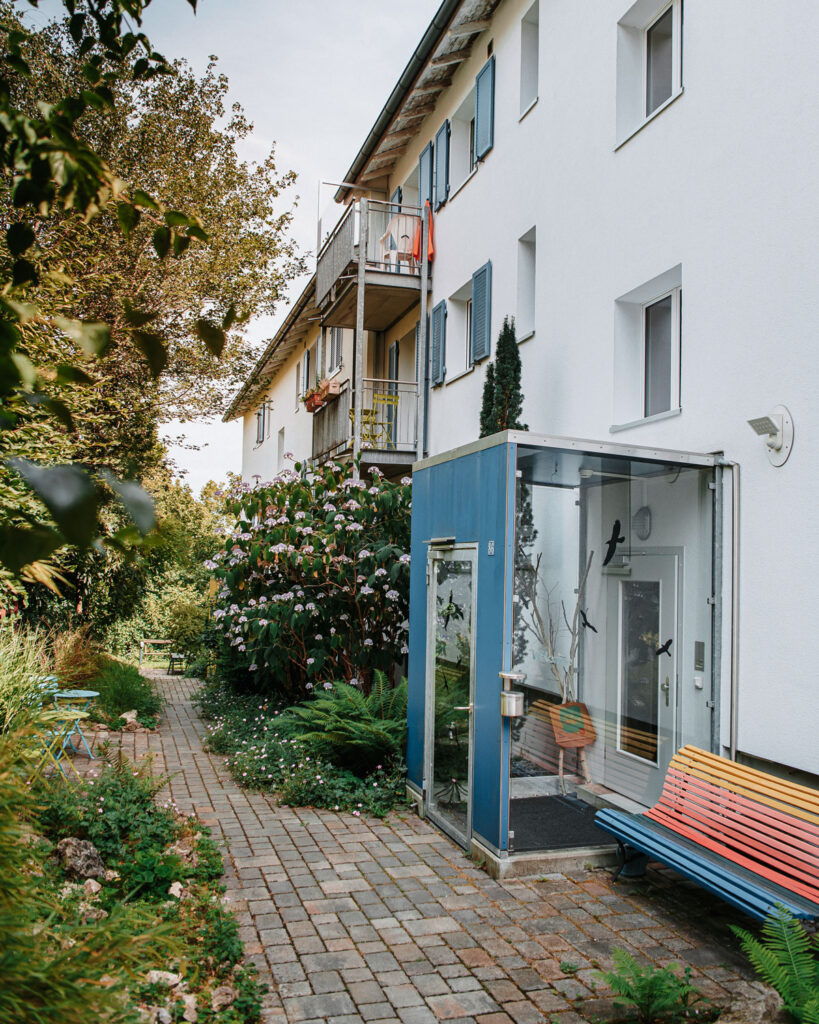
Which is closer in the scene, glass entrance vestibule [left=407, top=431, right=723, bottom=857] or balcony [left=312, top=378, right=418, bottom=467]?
glass entrance vestibule [left=407, top=431, right=723, bottom=857]

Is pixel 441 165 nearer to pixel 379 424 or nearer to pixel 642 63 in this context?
pixel 379 424

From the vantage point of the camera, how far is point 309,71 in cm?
318

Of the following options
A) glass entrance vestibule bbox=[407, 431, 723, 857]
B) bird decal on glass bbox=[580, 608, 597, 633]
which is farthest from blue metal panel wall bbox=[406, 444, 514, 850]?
bird decal on glass bbox=[580, 608, 597, 633]

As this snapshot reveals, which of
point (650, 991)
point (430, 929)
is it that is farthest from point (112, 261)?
point (650, 991)

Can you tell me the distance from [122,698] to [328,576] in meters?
4.11

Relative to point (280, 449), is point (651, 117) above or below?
above

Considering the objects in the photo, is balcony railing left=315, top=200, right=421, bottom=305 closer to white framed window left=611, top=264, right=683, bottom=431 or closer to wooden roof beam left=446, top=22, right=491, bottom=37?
wooden roof beam left=446, top=22, right=491, bottom=37

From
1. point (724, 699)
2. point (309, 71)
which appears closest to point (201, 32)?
point (309, 71)

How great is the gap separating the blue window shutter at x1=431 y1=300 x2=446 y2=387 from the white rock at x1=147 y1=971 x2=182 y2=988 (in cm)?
1071

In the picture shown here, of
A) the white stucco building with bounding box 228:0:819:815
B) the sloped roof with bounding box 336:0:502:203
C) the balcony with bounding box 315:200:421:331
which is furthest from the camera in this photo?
the balcony with bounding box 315:200:421:331

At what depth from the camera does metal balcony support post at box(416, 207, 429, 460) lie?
1444 cm

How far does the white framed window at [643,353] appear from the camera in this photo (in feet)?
26.8

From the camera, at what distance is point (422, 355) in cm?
1458

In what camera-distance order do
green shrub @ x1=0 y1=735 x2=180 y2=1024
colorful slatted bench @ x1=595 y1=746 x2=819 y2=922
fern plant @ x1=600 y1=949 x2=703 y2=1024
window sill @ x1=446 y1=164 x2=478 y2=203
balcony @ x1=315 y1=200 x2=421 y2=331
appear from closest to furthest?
green shrub @ x1=0 y1=735 x2=180 y2=1024 < fern plant @ x1=600 y1=949 x2=703 y2=1024 < colorful slatted bench @ x1=595 y1=746 x2=819 y2=922 < window sill @ x1=446 y1=164 x2=478 y2=203 < balcony @ x1=315 y1=200 x2=421 y2=331
